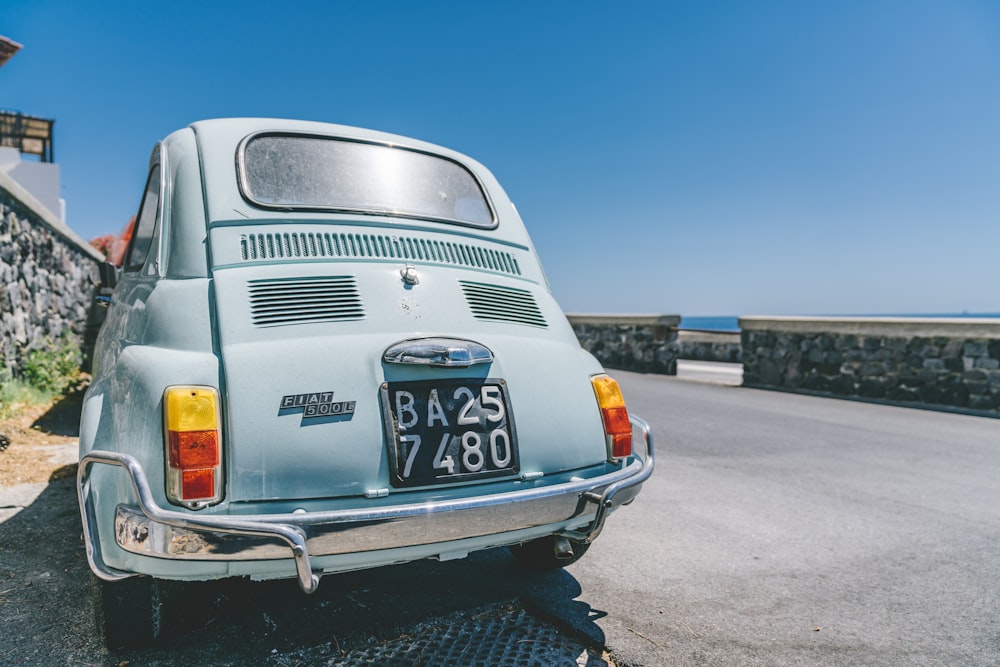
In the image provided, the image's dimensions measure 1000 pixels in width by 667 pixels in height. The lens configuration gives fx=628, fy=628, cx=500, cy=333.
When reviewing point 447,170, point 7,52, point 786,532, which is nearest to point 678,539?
point 786,532

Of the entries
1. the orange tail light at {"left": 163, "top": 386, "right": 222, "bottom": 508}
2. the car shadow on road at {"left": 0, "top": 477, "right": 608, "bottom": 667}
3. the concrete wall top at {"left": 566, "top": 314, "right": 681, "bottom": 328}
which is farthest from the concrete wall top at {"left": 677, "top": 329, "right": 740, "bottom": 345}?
the orange tail light at {"left": 163, "top": 386, "right": 222, "bottom": 508}

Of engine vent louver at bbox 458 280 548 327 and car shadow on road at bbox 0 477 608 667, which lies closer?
car shadow on road at bbox 0 477 608 667

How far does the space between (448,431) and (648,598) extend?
4.18ft

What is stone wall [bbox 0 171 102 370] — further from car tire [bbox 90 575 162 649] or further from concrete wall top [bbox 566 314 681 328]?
concrete wall top [bbox 566 314 681 328]

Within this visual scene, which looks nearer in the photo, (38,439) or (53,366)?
(38,439)

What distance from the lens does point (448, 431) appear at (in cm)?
207

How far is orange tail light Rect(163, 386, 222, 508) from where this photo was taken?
1.74 meters

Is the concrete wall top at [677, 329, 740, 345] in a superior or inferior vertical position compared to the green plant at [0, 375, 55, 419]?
superior

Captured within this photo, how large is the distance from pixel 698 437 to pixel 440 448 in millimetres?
4650

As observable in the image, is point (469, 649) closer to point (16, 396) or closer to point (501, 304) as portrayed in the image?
point (501, 304)

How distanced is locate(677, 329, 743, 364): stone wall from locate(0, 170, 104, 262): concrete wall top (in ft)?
44.2

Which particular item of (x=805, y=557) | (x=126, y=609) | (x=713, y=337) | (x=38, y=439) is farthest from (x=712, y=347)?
(x=126, y=609)

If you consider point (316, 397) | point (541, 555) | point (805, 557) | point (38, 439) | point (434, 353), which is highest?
point (434, 353)

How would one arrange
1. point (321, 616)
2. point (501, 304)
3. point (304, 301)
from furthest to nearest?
point (501, 304) < point (321, 616) < point (304, 301)
